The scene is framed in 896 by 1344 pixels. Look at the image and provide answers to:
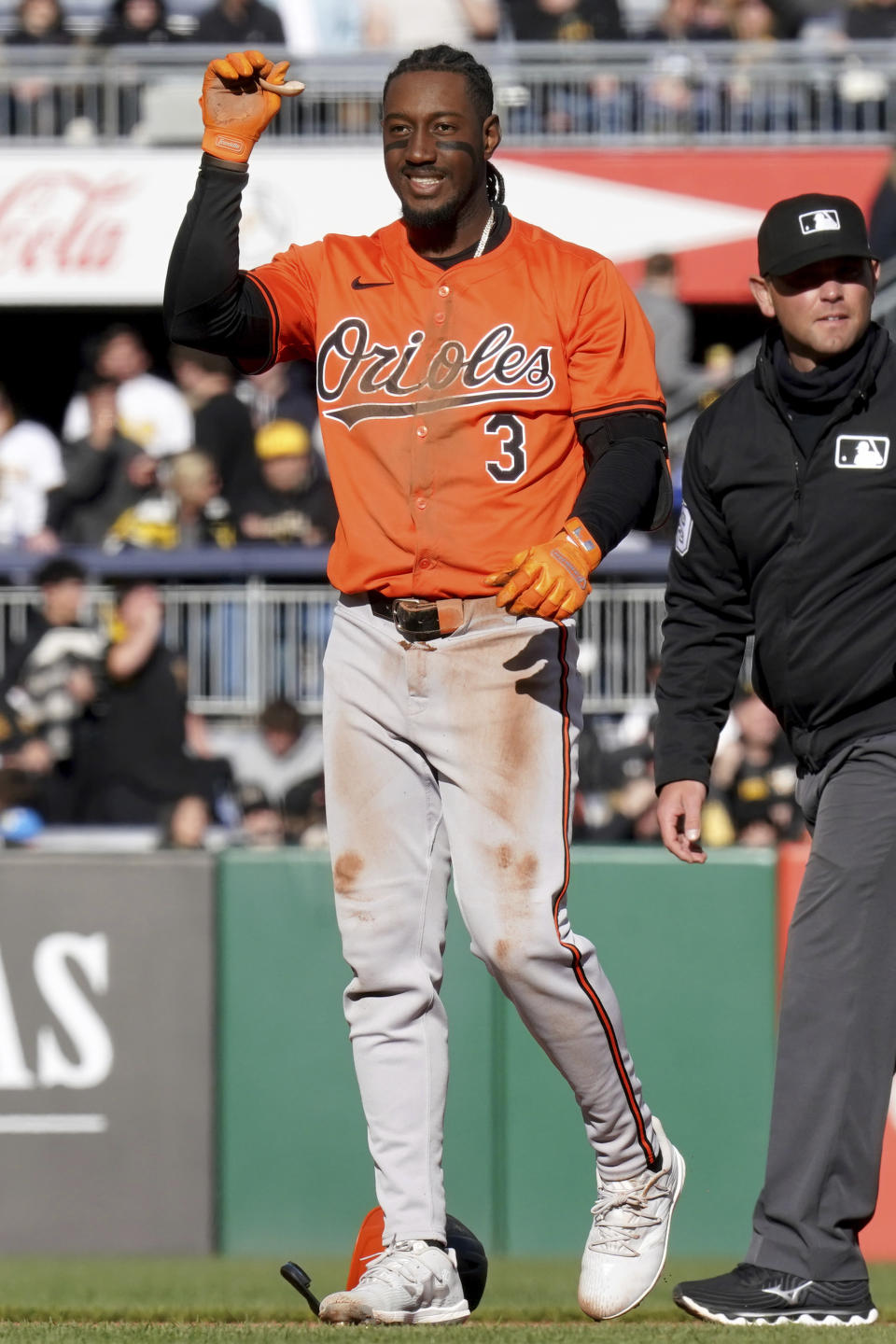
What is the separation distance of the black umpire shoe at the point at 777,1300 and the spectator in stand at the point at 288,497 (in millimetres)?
7128

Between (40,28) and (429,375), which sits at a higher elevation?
(40,28)

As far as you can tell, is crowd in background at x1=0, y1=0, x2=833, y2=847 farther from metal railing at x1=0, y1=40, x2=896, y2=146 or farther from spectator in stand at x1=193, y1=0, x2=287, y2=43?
metal railing at x1=0, y1=40, x2=896, y2=146

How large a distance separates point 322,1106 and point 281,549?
4.24 m

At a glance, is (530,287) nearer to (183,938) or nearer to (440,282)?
(440,282)

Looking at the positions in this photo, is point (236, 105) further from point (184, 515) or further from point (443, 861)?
point (184, 515)

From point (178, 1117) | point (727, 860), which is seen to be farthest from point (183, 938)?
point (727, 860)

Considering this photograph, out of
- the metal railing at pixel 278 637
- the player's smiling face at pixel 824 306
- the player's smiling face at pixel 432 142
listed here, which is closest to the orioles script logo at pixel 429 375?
the player's smiling face at pixel 432 142

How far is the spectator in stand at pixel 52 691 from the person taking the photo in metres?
9.12

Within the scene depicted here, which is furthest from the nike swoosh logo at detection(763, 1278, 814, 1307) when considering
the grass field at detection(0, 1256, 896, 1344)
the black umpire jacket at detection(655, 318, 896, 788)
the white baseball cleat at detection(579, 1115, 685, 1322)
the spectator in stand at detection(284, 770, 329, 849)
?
the spectator in stand at detection(284, 770, 329, 849)

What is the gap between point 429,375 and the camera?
399cm

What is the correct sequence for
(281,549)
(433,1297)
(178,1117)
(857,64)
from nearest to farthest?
(433,1297), (178,1117), (281,549), (857,64)

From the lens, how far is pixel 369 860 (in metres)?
3.98

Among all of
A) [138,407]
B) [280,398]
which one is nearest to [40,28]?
[138,407]

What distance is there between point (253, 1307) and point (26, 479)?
7401 millimetres
